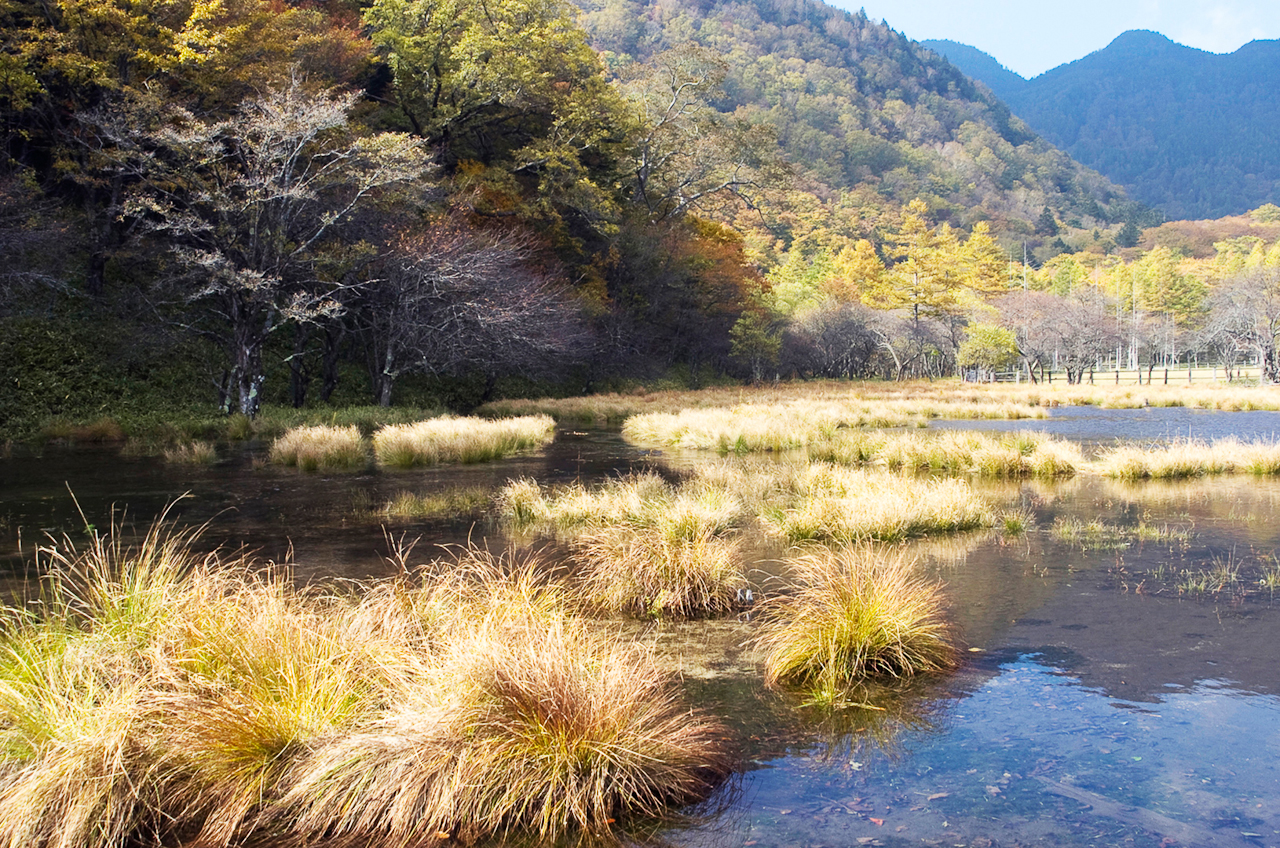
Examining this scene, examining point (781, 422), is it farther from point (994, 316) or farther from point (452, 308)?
point (994, 316)

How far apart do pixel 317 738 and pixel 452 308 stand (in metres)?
26.5

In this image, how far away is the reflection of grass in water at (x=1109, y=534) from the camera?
1024 cm

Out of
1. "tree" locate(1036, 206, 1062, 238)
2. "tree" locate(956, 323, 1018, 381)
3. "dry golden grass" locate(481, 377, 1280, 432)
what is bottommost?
"dry golden grass" locate(481, 377, 1280, 432)

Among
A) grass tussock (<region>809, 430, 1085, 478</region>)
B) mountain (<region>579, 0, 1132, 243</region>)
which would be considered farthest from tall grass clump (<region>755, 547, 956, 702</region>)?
mountain (<region>579, 0, 1132, 243</region>)

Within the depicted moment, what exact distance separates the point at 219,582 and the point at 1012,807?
193 inches

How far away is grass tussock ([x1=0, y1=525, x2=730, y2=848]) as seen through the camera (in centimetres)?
396

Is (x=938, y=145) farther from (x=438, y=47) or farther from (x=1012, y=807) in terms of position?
(x=1012, y=807)

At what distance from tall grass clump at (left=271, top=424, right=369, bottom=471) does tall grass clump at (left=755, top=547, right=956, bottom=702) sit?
533 inches

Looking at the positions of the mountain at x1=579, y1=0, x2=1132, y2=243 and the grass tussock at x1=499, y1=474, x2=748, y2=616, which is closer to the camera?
the grass tussock at x1=499, y1=474, x2=748, y2=616

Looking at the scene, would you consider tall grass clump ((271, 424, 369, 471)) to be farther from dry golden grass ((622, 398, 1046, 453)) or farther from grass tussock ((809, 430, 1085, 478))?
grass tussock ((809, 430, 1085, 478))

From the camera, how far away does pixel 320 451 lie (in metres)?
18.1

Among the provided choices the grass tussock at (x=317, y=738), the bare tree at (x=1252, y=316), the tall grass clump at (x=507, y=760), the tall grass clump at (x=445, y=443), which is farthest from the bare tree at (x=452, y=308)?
the bare tree at (x=1252, y=316)

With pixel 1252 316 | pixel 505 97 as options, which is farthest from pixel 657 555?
pixel 1252 316

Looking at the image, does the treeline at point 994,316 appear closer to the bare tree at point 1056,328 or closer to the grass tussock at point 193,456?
the bare tree at point 1056,328
